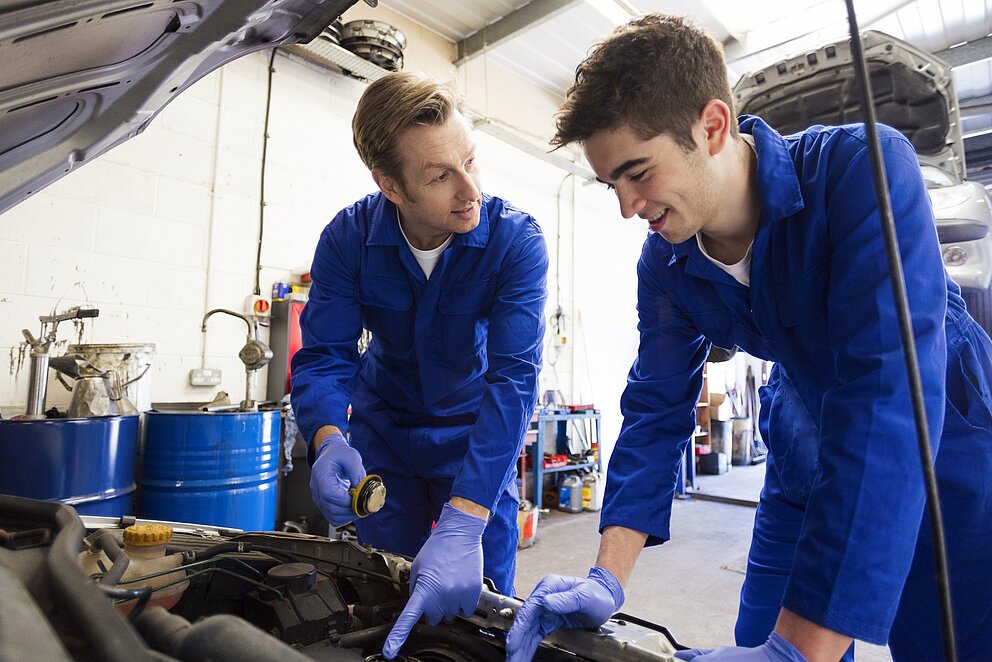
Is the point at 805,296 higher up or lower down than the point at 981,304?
lower down

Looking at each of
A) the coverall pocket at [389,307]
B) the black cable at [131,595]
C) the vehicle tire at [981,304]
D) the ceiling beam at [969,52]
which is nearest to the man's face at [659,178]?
the coverall pocket at [389,307]

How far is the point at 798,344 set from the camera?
3.18ft

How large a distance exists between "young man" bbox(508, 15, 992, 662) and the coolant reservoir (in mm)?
497

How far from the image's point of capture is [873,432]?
0.68m

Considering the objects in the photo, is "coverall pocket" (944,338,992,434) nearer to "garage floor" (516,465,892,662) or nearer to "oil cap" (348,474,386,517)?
"oil cap" (348,474,386,517)

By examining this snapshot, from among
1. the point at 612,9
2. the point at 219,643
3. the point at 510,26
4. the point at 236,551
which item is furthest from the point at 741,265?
Result: the point at 510,26

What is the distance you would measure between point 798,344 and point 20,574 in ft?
3.56

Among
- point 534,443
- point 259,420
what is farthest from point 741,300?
point 534,443

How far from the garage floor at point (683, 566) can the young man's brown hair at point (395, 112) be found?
82.6 inches

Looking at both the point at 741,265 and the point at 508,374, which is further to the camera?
the point at 508,374

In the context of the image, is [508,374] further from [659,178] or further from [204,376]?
[204,376]

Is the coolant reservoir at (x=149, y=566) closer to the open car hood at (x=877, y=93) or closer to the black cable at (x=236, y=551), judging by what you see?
the black cable at (x=236, y=551)

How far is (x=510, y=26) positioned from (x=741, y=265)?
12.2ft

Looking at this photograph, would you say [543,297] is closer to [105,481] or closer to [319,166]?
[105,481]
